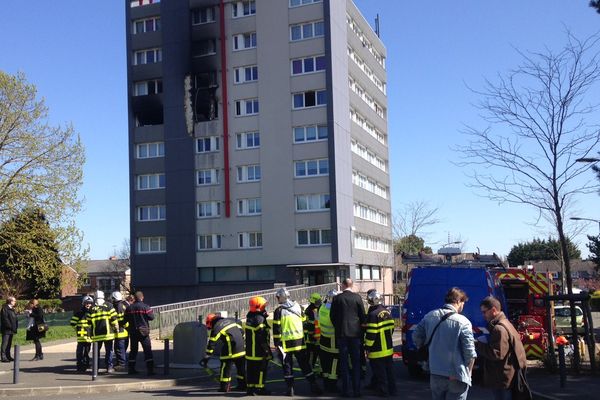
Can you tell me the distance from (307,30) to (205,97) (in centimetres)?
958

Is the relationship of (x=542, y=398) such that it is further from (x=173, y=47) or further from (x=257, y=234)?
(x=173, y=47)

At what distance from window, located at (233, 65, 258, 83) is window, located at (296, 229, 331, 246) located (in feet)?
41.1

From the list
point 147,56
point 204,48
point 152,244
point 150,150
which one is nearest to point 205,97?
point 204,48

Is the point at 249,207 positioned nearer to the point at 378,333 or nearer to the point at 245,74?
the point at 245,74

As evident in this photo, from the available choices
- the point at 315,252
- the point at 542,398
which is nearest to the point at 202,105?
the point at 315,252

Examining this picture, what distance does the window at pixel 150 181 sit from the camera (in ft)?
187

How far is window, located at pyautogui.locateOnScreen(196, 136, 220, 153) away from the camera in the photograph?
55281mm

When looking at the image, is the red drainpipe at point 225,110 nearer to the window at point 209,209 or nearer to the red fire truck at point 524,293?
the window at point 209,209

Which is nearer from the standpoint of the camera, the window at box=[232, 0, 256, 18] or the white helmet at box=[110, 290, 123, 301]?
the white helmet at box=[110, 290, 123, 301]

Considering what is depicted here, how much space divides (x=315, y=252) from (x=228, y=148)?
10.7 metres

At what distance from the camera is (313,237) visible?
170 feet

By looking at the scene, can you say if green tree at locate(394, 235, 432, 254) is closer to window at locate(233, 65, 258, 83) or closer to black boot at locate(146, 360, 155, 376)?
window at locate(233, 65, 258, 83)

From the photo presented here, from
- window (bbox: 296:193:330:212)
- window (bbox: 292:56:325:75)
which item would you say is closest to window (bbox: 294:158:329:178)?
window (bbox: 296:193:330:212)

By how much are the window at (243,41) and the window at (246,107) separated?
426 cm
